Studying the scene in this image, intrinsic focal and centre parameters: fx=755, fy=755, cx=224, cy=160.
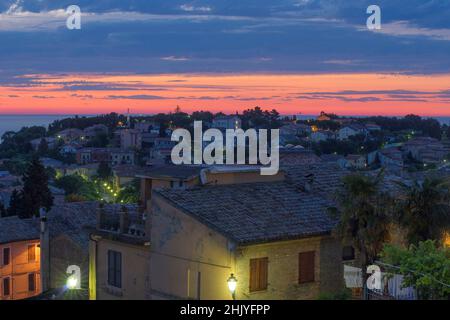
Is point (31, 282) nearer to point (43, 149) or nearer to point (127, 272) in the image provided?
point (127, 272)

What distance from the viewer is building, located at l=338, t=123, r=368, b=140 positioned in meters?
164

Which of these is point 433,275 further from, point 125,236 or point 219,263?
point 125,236

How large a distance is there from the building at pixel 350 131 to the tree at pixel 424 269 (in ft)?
482

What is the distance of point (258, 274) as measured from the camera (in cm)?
1783

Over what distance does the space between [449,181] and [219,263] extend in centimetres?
615

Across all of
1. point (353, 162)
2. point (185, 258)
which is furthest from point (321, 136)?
point (185, 258)

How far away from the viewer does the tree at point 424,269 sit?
14.1m

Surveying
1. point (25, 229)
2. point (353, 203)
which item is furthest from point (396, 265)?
point (25, 229)

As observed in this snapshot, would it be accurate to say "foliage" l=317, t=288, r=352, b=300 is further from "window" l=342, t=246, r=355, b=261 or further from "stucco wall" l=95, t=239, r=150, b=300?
"stucco wall" l=95, t=239, r=150, b=300

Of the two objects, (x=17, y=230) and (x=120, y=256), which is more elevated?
(x=120, y=256)

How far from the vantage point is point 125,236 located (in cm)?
2020

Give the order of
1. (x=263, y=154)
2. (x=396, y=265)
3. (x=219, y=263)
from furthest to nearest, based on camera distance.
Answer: (x=263, y=154) → (x=219, y=263) → (x=396, y=265)

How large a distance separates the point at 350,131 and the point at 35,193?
120 m

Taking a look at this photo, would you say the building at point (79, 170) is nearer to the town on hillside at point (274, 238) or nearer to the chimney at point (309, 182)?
the town on hillside at point (274, 238)
